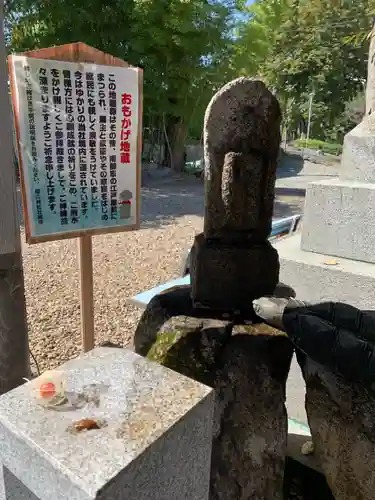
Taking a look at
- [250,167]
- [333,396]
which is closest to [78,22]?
[250,167]

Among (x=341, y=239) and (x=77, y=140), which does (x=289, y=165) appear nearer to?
(x=341, y=239)

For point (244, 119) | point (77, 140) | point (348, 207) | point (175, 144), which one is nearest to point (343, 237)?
point (348, 207)

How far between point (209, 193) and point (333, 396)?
931 mm

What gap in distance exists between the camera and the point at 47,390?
105cm

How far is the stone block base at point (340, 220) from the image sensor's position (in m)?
2.33

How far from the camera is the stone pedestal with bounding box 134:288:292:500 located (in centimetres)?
158

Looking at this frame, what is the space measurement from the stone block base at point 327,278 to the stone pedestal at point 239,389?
28.6 inches

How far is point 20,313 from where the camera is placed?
204 centimetres

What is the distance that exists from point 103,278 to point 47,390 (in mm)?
4027

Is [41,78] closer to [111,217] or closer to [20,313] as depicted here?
[111,217]

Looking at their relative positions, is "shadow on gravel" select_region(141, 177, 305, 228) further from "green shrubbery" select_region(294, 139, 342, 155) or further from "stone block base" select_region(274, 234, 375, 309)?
"green shrubbery" select_region(294, 139, 342, 155)

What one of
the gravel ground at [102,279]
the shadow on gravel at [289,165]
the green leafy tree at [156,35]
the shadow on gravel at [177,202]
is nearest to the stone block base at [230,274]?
the gravel ground at [102,279]

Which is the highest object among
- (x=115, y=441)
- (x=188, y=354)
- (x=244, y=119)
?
(x=244, y=119)

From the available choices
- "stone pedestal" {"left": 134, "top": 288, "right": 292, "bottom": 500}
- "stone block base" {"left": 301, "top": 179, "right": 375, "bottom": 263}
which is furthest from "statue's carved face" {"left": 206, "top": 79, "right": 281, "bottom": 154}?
"stone block base" {"left": 301, "top": 179, "right": 375, "bottom": 263}
